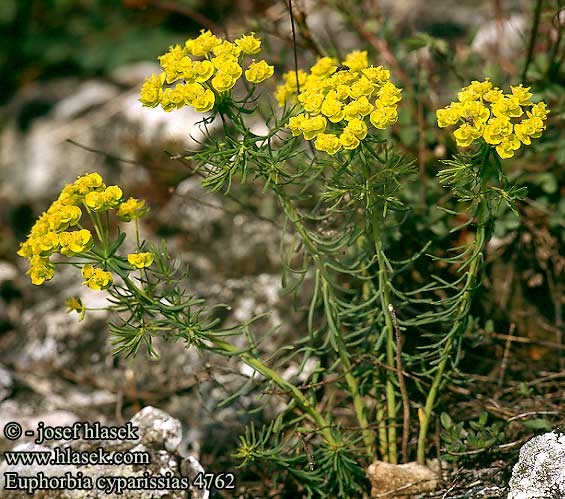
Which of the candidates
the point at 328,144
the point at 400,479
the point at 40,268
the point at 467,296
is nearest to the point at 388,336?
the point at 467,296

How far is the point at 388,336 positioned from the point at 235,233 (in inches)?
57.8

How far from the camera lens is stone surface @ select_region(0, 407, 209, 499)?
209cm

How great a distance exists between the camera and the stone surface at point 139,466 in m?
2.09

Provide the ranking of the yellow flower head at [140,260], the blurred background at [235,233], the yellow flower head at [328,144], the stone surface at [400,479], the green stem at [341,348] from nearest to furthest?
the yellow flower head at [328,144]
the yellow flower head at [140,260]
the green stem at [341,348]
the stone surface at [400,479]
the blurred background at [235,233]

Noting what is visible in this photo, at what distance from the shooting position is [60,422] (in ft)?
8.73

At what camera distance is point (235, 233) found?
3.34 m

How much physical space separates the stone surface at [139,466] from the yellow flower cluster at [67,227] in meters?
0.64

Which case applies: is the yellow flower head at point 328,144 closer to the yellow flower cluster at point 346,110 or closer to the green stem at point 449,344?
the yellow flower cluster at point 346,110

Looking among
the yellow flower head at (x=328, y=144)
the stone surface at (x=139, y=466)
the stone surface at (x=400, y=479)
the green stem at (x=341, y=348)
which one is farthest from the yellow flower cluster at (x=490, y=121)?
the stone surface at (x=139, y=466)

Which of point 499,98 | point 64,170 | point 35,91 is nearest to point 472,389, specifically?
point 499,98

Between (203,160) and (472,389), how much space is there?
1.17m

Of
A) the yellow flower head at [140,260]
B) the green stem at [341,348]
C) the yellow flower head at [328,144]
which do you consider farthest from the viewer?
the green stem at [341,348]

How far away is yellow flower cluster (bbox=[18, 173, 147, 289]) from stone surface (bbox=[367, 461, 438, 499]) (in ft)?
3.10

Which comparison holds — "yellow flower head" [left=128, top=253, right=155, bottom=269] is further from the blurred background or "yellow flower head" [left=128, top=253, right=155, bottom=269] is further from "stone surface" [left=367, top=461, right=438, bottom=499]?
"stone surface" [left=367, top=461, right=438, bottom=499]
